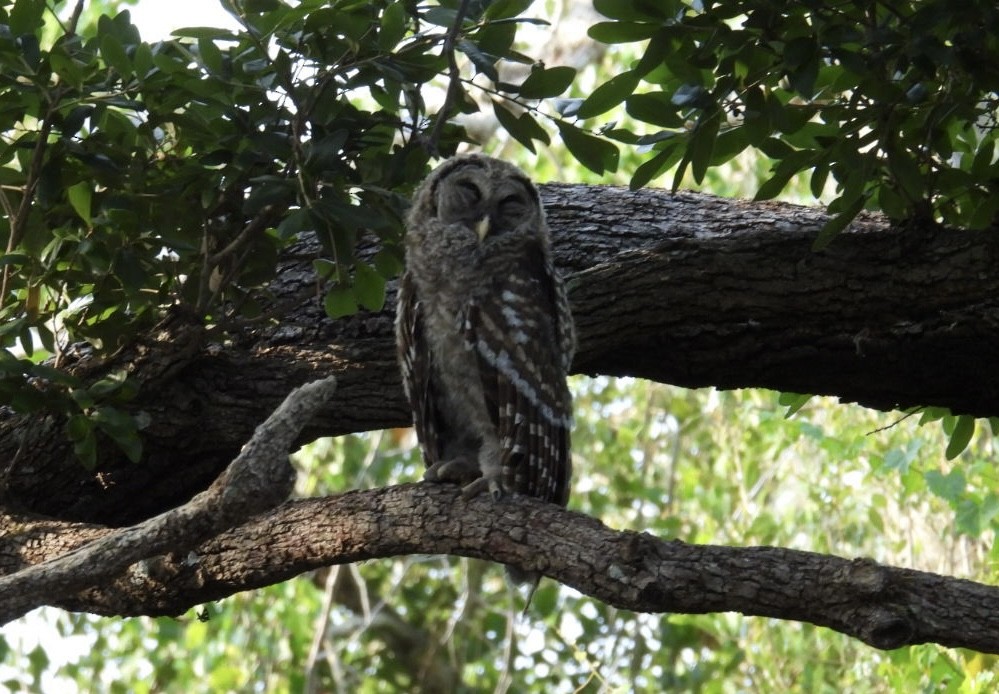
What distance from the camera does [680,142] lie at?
2.67 m

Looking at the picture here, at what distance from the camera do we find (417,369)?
9.55ft

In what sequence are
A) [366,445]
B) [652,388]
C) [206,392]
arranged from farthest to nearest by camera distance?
1. [366,445]
2. [652,388]
3. [206,392]

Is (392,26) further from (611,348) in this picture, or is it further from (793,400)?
(793,400)

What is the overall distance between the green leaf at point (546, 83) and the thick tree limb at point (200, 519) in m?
0.81

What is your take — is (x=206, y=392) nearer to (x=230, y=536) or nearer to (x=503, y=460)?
(x=230, y=536)

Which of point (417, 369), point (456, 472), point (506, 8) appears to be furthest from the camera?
point (417, 369)

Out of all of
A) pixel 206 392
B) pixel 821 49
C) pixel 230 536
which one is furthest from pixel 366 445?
pixel 821 49

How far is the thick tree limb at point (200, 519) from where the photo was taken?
2.08m

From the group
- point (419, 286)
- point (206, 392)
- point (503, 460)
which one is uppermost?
point (419, 286)

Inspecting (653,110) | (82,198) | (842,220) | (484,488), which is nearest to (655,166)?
(653,110)

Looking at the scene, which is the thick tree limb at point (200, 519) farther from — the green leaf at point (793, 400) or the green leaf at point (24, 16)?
the green leaf at point (793, 400)

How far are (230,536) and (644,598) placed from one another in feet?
3.33

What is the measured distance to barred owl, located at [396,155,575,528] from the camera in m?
2.79

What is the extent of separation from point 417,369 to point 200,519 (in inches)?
34.1
